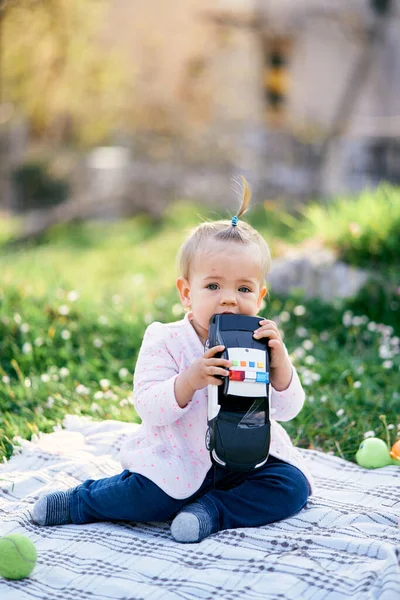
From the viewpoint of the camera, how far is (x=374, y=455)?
129 inches

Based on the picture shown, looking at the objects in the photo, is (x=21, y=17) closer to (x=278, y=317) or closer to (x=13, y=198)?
(x=278, y=317)

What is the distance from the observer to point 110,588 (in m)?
2.23

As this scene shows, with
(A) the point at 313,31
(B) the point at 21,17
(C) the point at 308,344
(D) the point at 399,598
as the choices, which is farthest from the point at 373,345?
(A) the point at 313,31

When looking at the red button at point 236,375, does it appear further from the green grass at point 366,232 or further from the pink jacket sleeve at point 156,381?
the green grass at point 366,232

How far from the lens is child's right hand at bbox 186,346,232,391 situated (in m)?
2.38

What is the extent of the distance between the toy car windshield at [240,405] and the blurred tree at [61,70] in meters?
5.60

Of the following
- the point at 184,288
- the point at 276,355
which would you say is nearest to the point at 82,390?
the point at 184,288

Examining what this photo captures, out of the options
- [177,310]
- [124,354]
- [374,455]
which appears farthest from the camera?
[177,310]

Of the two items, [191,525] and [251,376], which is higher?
[251,376]

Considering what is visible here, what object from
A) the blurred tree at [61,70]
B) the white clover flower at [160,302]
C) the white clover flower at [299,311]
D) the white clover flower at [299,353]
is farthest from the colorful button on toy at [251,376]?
the blurred tree at [61,70]

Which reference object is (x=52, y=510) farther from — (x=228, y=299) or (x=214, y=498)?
(x=228, y=299)

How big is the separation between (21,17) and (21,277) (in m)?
3.14

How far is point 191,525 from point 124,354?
7.40 feet

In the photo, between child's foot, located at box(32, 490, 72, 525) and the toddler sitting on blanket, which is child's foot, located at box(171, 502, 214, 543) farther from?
child's foot, located at box(32, 490, 72, 525)
